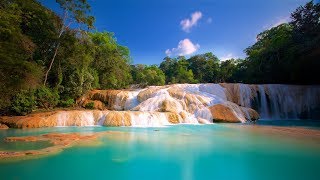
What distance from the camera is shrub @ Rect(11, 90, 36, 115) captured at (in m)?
16.8

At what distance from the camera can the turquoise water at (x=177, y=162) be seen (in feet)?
18.0

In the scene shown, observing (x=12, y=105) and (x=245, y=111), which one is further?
(x=245, y=111)

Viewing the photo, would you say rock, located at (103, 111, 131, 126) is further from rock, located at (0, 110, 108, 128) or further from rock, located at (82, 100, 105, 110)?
rock, located at (82, 100, 105, 110)

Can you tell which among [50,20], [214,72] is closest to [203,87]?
[50,20]

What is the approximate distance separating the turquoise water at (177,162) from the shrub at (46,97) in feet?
39.0

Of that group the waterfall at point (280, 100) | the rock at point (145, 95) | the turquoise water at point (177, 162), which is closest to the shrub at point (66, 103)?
the rock at point (145, 95)

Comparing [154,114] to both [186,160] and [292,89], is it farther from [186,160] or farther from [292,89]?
[292,89]

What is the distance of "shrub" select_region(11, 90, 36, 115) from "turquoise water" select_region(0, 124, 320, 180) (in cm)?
1045

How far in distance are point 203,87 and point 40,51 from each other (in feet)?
49.0

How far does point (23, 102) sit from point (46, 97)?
237cm

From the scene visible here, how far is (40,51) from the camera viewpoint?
21.0 meters

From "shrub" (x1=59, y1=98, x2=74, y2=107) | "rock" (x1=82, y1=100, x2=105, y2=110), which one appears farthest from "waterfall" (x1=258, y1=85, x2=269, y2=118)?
"shrub" (x1=59, y1=98, x2=74, y2=107)

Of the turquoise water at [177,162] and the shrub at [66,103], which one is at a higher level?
the shrub at [66,103]

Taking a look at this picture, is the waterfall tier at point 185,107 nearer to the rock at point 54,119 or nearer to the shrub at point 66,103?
the rock at point 54,119
